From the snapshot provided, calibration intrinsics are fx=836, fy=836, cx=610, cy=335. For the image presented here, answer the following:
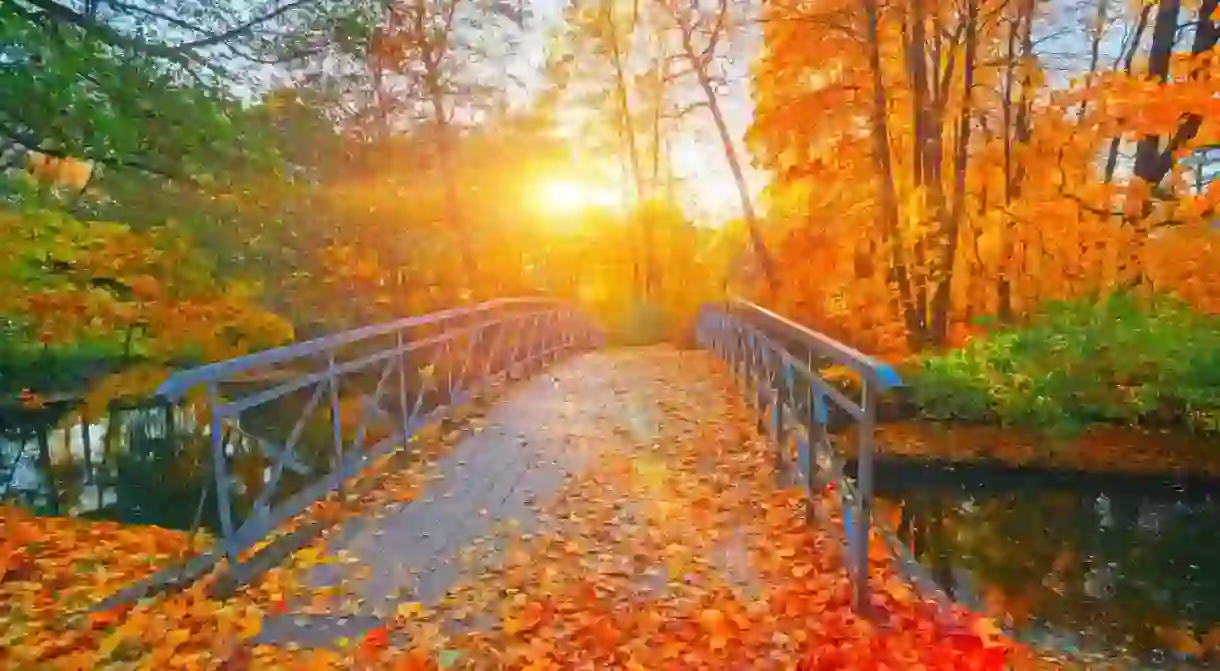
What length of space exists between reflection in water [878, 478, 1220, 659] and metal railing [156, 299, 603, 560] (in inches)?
202

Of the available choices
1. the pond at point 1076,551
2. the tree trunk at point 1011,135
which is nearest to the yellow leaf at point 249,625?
the pond at point 1076,551

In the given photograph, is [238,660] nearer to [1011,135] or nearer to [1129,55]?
[1011,135]

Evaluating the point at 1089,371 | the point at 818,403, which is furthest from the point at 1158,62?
the point at 818,403

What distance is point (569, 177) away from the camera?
2434cm

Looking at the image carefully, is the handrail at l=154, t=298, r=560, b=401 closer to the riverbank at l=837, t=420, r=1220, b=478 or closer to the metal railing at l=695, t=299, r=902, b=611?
the metal railing at l=695, t=299, r=902, b=611

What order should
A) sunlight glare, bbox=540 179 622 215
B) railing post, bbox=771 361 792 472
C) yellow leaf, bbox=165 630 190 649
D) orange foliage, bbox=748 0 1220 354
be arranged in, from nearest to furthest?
yellow leaf, bbox=165 630 190 649 → railing post, bbox=771 361 792 472 → orange foliage, bbox=748 0 1220 354 → sunlight glare, bbox=540 179 622 215

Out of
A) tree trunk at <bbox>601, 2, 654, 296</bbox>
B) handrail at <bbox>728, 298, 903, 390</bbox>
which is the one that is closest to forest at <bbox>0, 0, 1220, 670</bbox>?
handrail at <bbox>728, 298, 903, 390</bbox>

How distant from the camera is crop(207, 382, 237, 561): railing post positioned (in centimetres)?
415

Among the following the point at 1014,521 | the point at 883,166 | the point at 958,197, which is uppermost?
the point at 883,166

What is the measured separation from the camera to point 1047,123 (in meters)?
12.0

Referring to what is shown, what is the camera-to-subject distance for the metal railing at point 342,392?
4.47 metres

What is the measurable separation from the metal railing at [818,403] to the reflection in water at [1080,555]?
2.51 meters

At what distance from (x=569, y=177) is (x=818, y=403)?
796 inches

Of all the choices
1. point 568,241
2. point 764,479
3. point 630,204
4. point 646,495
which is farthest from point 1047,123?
point 568,241
